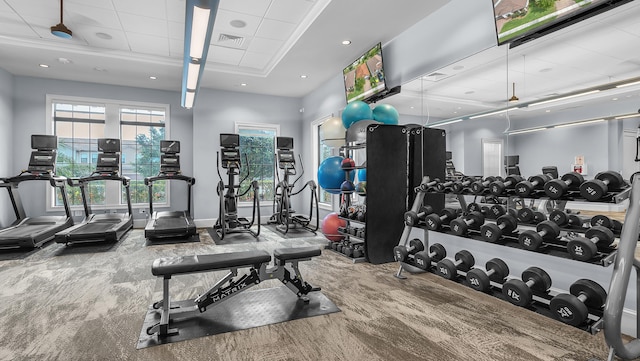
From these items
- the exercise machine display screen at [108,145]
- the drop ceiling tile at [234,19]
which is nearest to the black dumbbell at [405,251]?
the drop ceiling tile at [234,19]

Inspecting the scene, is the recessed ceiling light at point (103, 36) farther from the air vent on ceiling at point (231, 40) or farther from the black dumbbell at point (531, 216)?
the black dumbbell at point (531, 216)

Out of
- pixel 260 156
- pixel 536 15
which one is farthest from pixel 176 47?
pixel 536 15

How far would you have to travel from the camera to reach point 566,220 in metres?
2.50

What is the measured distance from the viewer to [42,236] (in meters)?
5.20

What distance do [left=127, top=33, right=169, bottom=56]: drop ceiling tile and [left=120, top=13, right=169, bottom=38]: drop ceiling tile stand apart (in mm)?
148

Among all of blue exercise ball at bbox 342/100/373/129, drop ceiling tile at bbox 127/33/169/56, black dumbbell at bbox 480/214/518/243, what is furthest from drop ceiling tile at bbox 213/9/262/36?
black dumbbell at bbox 480/214/518/243

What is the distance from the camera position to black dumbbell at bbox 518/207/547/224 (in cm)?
268

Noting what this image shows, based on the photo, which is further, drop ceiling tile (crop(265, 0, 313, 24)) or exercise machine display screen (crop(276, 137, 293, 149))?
exercise machine display screen (crop(276, 137, 293, 149))

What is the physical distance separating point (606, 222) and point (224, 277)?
293 cm

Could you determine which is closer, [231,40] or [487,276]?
[487,276]

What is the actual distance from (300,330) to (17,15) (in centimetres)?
566

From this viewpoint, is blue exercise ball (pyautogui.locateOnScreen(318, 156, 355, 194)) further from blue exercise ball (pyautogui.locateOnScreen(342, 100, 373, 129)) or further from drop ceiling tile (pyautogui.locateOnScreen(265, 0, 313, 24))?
drop ceiling tile (pyautogui.locateOnScreen(265, 0, 313, 24))

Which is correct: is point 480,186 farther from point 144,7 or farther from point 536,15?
point 144,7

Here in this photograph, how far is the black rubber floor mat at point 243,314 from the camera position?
243cm
